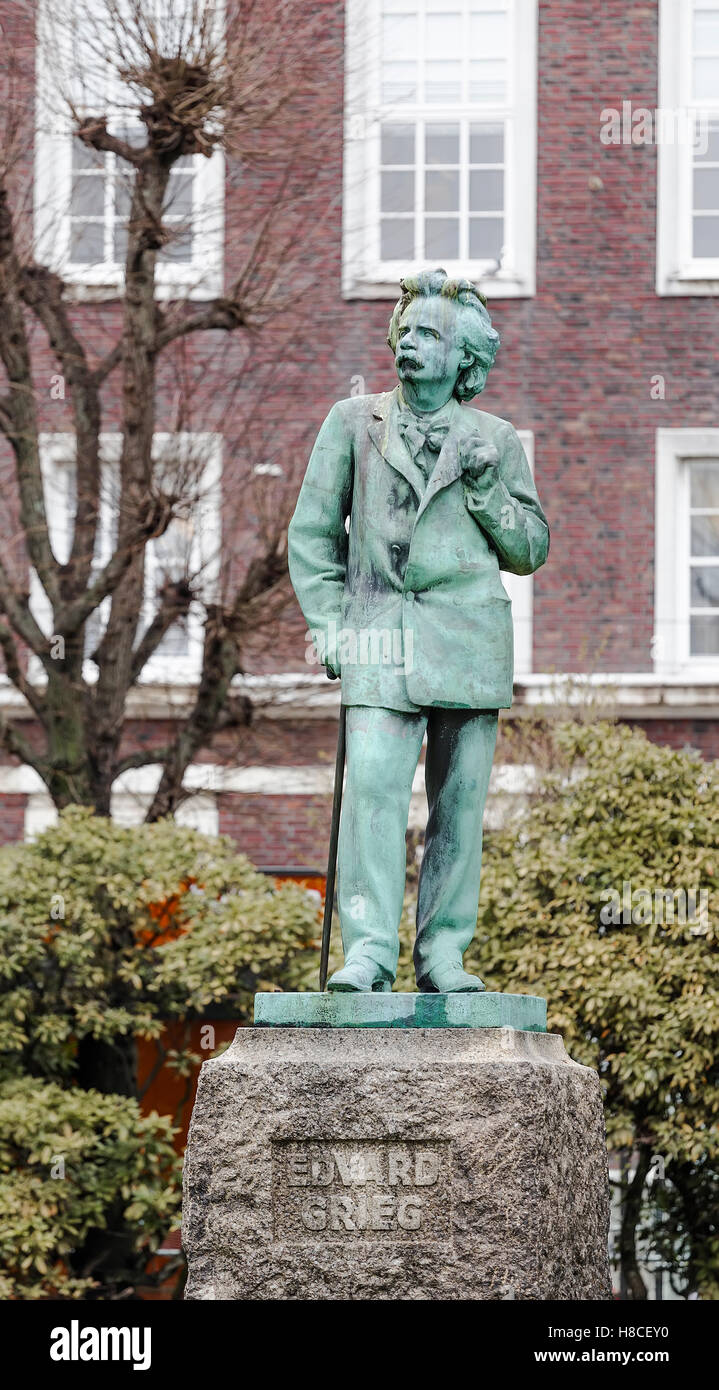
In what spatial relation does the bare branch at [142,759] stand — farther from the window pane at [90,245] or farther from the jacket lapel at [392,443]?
the jacket lapel at [392,443]

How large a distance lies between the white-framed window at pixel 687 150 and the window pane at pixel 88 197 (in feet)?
15.3

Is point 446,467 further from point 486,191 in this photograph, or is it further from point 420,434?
point 486,191

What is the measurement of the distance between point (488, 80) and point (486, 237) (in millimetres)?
1362

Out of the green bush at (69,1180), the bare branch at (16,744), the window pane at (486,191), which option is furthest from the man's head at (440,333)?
the window pane at (486,191)

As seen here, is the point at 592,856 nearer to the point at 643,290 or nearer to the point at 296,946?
the point at 296,946

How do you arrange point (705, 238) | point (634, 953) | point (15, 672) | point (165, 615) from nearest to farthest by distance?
point (634, 953) < point (15, 672) < point (165, 615) < point (705, 238)

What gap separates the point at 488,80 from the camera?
20.6 meters

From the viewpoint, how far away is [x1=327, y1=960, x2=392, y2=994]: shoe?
6.88 meters

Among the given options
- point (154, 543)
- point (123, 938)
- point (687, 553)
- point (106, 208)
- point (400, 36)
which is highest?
point (400, 36)

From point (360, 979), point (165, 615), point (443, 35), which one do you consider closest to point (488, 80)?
point (443, 35)

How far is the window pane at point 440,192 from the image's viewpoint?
20.4m

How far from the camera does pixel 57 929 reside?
13305mm

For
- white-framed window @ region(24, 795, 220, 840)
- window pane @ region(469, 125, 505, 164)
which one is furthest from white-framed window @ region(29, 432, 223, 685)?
window pane @ region(469, 125, 505, 164)

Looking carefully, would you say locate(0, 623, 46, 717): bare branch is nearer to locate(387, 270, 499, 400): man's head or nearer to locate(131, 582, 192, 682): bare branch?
locate(131, 582, 192, 682): bare branch
